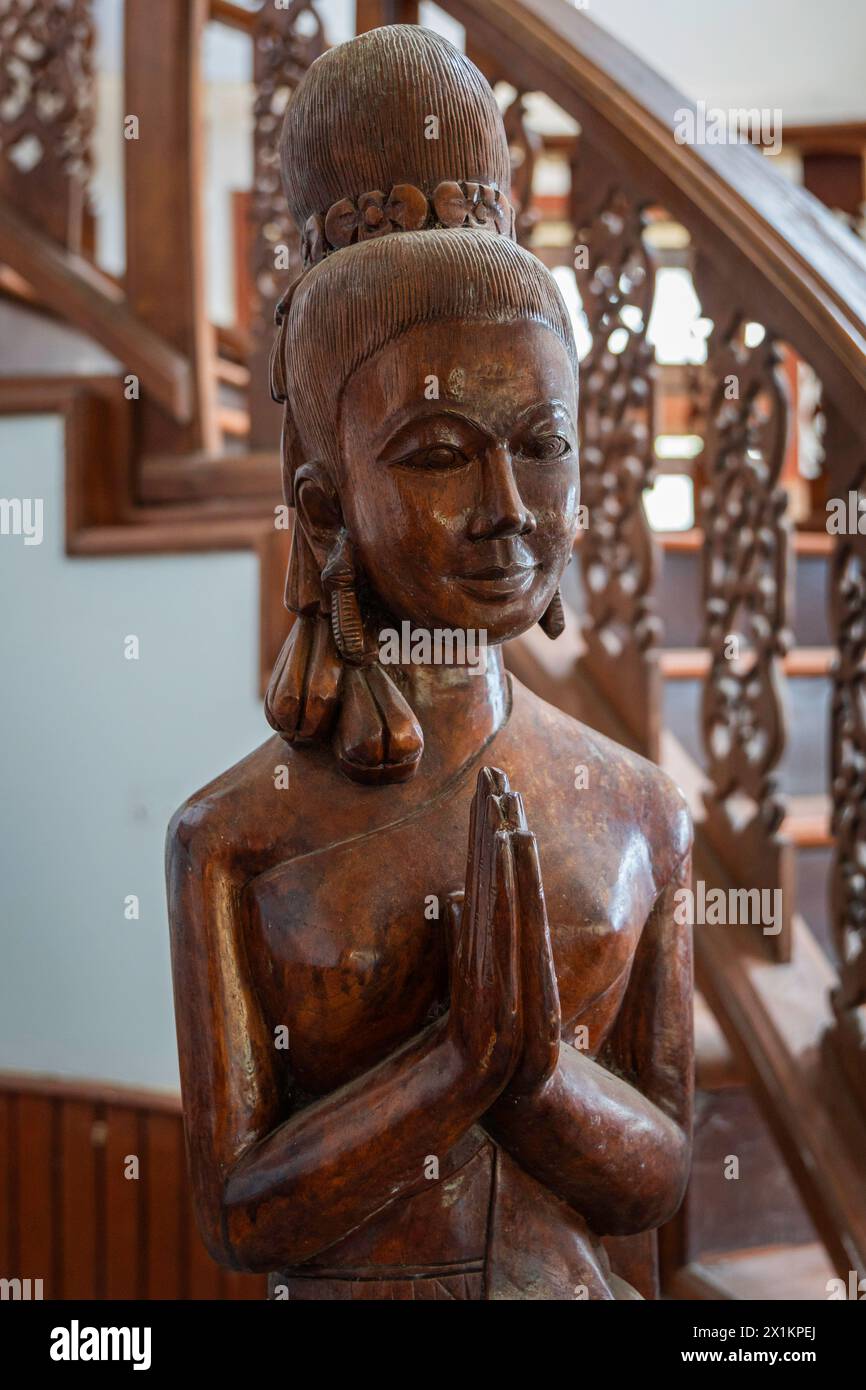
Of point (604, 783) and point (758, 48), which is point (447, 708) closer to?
point (604, 783)

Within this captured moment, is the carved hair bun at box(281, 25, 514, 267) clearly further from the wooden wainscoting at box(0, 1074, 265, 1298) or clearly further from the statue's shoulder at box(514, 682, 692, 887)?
the wooden wainscoting at box(0, 1074, 265, 1298)

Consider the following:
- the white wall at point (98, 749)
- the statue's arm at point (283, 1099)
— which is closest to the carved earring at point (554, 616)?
the statue's arm at point (283, 1099)

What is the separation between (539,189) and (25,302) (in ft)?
10.8

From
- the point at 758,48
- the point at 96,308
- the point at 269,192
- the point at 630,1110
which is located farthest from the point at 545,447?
the point at 758,48

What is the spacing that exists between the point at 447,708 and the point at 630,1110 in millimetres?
367

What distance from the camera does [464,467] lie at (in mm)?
1137

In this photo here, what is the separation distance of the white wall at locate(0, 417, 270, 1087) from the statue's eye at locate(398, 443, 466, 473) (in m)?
1.32

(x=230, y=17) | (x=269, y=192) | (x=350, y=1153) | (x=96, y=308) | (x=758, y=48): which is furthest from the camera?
(x=758, y=48)

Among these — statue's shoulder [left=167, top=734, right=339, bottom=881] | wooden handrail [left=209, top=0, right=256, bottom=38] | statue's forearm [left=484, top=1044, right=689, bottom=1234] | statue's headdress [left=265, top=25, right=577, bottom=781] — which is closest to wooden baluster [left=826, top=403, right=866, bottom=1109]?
A: statue's forearm [left=484, top=1044, right=689, bottom=1234]

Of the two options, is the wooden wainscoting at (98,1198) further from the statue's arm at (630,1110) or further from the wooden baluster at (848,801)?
the statue's arm at (630,1110)

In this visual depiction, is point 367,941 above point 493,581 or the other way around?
the other way around

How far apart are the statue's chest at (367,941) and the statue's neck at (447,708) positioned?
6 cm

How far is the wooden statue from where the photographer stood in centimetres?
112
